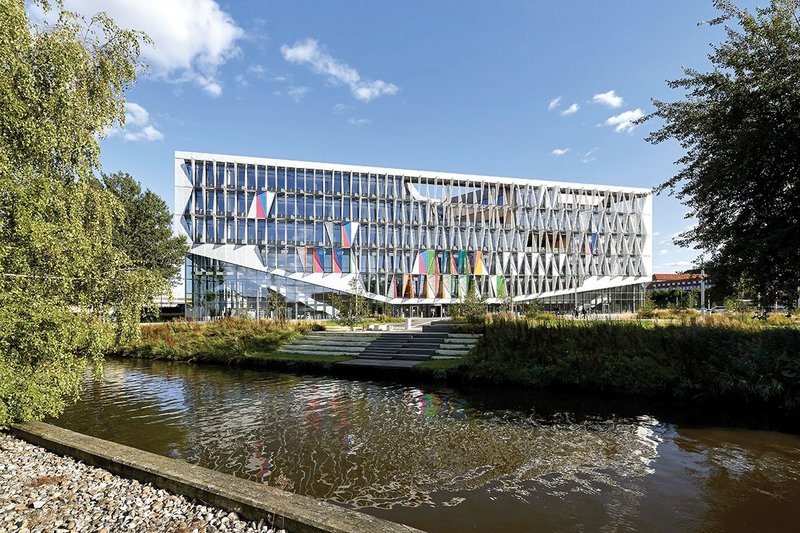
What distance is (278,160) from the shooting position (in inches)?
2090

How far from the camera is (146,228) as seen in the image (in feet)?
143

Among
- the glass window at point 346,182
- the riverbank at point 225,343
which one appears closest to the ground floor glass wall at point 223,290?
the glass window at point 346,182

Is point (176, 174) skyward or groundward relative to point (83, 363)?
skyward

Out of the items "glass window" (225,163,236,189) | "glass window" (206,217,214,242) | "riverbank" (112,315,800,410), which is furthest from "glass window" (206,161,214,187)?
"riverbank" (112,315,800,410)

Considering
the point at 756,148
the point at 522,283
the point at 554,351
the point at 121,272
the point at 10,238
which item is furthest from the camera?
the point at 522,283

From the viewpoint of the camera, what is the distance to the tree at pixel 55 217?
7.95m

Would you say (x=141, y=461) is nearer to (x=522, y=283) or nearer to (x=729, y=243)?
(x=729, y=243)

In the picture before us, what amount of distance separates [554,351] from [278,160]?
144ft

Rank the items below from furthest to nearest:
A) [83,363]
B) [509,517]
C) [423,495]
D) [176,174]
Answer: [176,174] → [83,363] → [423,495] → [509,517]

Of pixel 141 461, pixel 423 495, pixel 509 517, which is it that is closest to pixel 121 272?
pixel 141 461

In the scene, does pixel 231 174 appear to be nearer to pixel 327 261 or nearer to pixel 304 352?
pixel 327 261

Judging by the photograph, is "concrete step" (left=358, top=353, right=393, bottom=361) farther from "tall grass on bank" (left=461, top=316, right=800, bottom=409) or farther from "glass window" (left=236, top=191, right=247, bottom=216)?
"glass window" (left=236, top=191, right=247, bottom=216)

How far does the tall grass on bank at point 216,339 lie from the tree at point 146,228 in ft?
55.0

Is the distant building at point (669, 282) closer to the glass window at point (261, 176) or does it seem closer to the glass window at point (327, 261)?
the glass window at point (327, 261)
